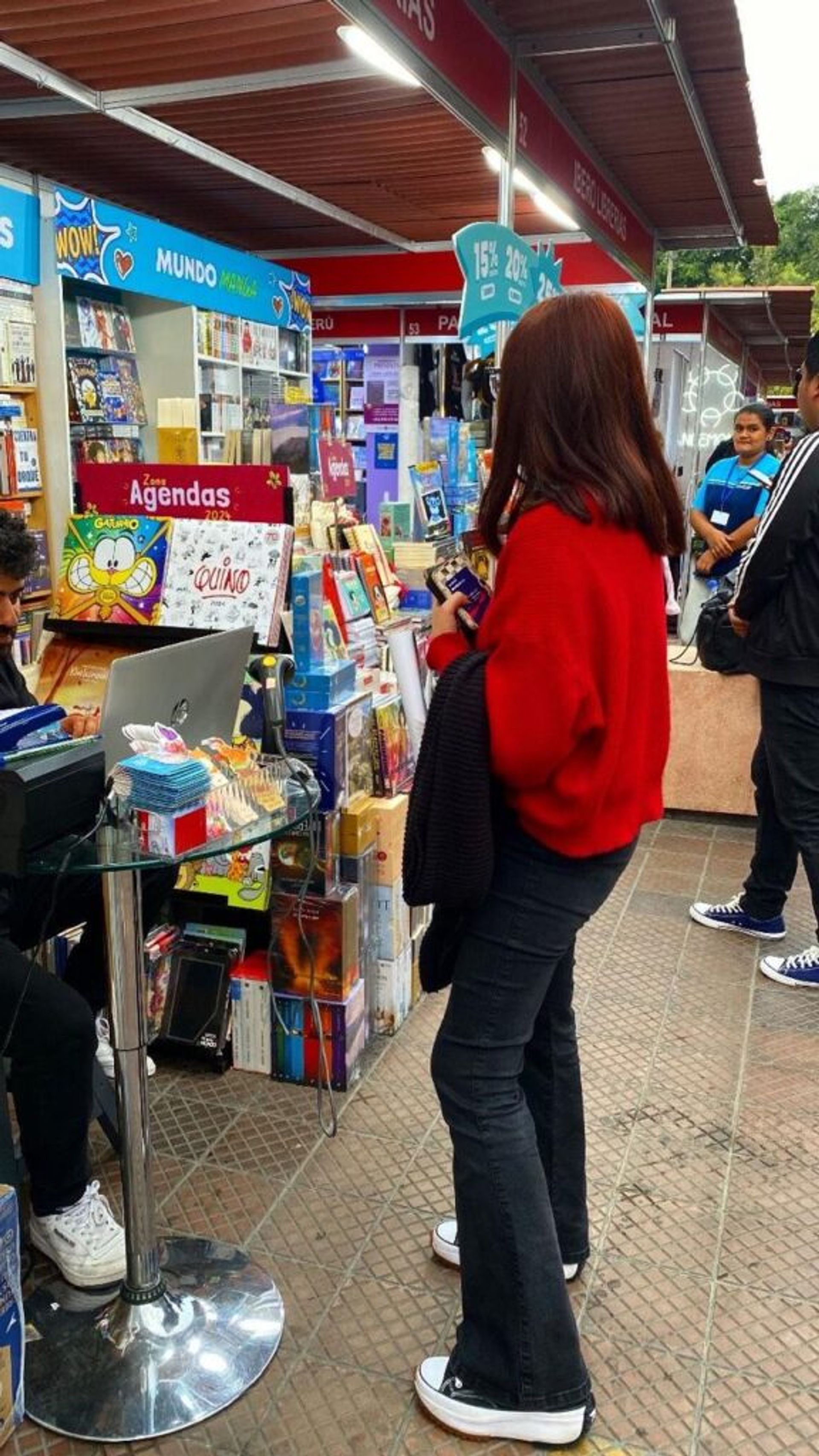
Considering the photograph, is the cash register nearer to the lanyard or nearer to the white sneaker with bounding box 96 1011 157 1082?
the white sneaker with bounding box 96 1011 157 1082

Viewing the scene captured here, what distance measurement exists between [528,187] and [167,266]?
2518mm

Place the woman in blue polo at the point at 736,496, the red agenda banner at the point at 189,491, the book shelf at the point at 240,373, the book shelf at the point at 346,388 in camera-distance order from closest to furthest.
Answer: the red agenda banner at the point at 189,491 → the woman in blue polo at the point at 736,496 → the book shelf at the point at 240,373 → the book shelf at the point at 346,388

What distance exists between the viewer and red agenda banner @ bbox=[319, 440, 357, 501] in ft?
11.8

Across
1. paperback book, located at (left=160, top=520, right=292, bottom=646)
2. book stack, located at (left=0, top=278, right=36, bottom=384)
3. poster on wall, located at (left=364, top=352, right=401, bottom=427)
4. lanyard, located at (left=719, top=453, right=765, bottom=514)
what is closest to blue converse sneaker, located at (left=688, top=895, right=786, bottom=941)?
paperback book, located at (left=160, top=520, right=292, bottom=646)

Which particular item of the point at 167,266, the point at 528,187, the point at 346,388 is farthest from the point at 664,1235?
the point at 346,388

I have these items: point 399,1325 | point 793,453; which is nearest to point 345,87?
point 793,453

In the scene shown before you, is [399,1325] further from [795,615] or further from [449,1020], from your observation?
[795,615]

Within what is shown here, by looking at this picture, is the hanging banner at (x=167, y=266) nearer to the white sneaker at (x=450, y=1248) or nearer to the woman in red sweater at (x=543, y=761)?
the woman in red sweater at (x=543, y=761)

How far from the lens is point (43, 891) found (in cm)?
212

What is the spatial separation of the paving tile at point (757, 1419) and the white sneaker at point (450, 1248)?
292 millimetres

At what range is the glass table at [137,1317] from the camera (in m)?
1.74

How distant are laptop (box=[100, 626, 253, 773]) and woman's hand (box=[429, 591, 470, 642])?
17.8 inches

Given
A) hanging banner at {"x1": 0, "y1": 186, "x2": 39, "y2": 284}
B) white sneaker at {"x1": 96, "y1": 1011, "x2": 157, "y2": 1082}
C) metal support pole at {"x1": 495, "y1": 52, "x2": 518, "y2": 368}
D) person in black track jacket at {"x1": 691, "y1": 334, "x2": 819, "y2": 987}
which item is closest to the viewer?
white sneaker at {"x1": 96, "y1": 1011, "x2": 157, "y2": 1082}

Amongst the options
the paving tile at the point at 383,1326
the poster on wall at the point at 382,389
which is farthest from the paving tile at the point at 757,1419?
the poster on wall at the point at 382,389
